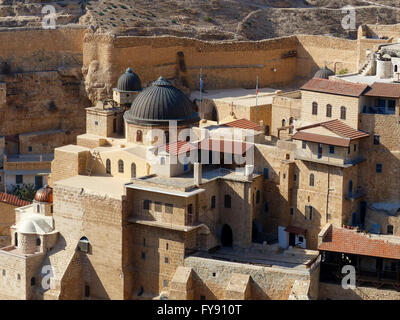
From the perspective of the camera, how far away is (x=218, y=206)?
6325 cm

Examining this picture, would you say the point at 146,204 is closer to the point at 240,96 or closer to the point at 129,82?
the point at 129,82

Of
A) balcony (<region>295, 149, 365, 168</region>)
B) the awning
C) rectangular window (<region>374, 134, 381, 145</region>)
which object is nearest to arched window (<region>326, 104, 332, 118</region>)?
balcony (<region>295, 149, 365, 168</region>)

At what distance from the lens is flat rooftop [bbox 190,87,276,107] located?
76375 millimetres

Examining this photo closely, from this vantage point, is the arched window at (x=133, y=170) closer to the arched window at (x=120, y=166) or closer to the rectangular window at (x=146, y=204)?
the arched window at (x=120, y=166)

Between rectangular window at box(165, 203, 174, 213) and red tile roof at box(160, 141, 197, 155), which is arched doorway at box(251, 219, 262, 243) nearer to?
red tile roof at box(160, 141, 197, 155)

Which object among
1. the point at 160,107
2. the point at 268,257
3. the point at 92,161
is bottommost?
the point at 268,257

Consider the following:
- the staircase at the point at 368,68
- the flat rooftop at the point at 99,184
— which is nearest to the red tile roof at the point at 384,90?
the staircase at the point at 368,68

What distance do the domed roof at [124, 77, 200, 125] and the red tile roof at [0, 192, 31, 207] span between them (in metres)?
8.07

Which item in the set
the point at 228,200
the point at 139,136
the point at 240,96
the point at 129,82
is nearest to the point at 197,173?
the point at 228,200

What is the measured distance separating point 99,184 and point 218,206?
6.25 meters

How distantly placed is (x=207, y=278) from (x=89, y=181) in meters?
8.71

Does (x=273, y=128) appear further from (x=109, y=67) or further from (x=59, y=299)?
(x=59, y=299)

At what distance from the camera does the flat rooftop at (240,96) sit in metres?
76.4

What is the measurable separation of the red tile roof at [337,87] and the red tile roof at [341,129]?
1.57m
